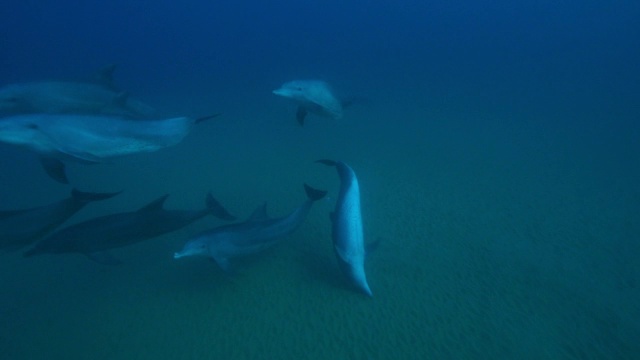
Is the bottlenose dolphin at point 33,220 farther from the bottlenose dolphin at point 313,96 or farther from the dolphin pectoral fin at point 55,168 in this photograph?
the bottlenose dolphin at point 313,96

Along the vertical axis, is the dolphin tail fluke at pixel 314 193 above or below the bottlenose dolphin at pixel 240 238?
above

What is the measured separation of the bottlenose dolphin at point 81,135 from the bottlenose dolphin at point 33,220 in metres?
0.63

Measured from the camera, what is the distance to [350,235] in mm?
4934

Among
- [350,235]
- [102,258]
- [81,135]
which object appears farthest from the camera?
[102,258]

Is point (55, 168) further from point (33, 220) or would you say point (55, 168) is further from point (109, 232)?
point (109, 232)

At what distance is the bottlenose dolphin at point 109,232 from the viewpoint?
514 centimetres

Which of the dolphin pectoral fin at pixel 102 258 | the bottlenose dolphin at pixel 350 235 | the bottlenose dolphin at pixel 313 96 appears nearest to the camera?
the bottlenose dolphin at pixel 350 235

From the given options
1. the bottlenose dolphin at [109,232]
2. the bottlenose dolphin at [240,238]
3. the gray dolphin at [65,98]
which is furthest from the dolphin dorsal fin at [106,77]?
the bottlenose dolphin at [240,238]

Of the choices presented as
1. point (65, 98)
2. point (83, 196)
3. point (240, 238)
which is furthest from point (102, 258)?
point (65, 98)

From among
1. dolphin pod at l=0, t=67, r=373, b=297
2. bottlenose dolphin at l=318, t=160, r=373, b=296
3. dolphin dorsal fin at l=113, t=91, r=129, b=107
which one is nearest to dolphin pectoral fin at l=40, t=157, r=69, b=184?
dolphin pod at l=0, t=67, r=373, b=297

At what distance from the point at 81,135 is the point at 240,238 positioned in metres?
2.45

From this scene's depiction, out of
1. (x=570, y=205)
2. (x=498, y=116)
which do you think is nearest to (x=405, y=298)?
(x=570, y=205)

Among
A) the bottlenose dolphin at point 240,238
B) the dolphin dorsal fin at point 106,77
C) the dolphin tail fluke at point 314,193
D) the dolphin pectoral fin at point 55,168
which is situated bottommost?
the bottlenose dolphin at point 240,238

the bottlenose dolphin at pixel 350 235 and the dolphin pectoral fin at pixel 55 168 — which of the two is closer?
the bottlenose dolphin at pixel 350 235
